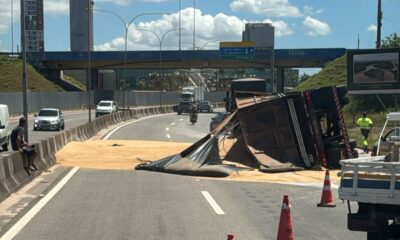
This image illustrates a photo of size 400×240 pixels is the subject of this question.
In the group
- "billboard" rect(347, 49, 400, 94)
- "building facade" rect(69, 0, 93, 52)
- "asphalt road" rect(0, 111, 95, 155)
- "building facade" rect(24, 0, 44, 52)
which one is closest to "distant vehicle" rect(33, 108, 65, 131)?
"asphalt road" rect(0, 111, 95, 155)

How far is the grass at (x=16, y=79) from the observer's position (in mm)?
90688

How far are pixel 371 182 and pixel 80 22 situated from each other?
67989 mm

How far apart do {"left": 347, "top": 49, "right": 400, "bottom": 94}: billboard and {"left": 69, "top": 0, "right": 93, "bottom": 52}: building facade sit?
19266 mm

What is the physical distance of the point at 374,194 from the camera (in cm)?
682

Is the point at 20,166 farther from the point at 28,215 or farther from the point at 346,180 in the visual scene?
the point at 346,180

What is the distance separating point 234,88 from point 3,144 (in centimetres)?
1587

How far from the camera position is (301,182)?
661 inches

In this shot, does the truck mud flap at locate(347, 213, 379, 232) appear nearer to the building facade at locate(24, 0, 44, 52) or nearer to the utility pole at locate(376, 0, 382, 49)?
the utility pole at locate(376, 0, 382, 49)

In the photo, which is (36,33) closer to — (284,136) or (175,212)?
(284,136)

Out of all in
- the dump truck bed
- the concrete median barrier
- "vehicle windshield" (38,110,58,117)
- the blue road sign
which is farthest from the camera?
the blue road sign

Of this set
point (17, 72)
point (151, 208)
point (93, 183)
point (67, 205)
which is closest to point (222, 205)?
point (151, 208)

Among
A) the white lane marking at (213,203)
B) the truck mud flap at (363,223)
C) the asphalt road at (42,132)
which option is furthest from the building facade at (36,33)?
the truck mud flap at (363,223)

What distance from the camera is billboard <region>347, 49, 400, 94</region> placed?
121 feet

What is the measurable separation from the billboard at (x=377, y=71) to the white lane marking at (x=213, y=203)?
23508mm
